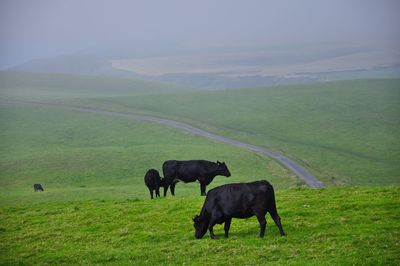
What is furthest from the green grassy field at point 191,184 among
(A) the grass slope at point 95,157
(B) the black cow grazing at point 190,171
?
(B) the black cow grazing at point 190,171

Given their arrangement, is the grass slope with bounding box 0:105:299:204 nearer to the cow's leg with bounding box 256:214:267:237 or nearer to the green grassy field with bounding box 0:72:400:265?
the green grassy field with bounding box 0:72:400:265

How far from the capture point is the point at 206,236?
18969 mm

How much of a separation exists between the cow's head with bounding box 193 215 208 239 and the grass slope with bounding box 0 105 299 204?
Answer: 64.2 ft

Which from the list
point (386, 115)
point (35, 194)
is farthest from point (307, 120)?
point (35, 194)

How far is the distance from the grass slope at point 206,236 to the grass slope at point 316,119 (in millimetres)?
30372

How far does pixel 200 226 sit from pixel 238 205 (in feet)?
5.74

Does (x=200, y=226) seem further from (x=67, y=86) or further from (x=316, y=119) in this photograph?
(x=67, y=86)

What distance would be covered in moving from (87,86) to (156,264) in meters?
154

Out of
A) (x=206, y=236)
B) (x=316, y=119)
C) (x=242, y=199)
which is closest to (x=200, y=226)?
(x=206, y=236)

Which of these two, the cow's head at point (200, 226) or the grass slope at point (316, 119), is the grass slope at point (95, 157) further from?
the cow's head at point (200, 226)

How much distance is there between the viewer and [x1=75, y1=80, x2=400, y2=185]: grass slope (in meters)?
63.4

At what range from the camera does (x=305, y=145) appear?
74750 millimetres

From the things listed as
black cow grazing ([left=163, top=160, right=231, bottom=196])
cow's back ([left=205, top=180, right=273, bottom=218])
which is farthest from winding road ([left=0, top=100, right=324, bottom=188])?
cow's back ([left=205, top=180, right=273, bottom=218])

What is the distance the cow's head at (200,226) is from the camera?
18531mm
